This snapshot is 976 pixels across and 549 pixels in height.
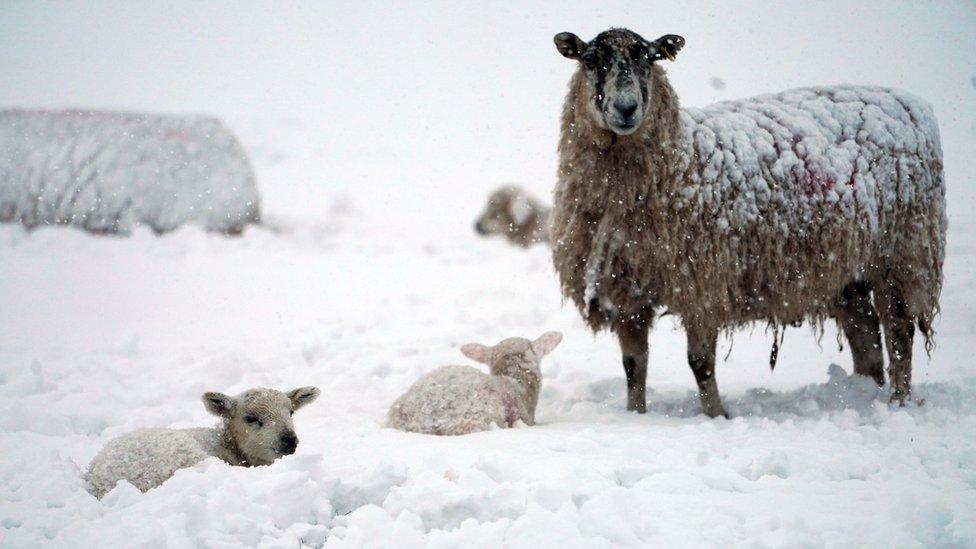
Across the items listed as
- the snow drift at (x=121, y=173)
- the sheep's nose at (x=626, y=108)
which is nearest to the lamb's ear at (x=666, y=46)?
the sheep's nose at (x=626, y=108)

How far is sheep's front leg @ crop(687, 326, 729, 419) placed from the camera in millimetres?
5352

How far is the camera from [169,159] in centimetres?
1115

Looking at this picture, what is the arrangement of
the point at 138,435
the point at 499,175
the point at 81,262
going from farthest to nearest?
the point at 499,175 < the point at 81,262 < the point at 138,435

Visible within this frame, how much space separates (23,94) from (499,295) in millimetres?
9647

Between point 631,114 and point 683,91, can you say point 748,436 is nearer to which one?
point 631,114

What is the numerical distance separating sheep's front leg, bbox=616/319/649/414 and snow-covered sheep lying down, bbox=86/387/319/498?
7.15 ft

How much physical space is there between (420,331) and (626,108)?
3543 mm

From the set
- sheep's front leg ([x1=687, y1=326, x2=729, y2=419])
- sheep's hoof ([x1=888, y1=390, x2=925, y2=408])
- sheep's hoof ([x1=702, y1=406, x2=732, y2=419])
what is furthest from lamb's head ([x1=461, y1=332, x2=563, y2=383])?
sheep's hoof ([x1=888, y1=390, x2=925, y2=408])

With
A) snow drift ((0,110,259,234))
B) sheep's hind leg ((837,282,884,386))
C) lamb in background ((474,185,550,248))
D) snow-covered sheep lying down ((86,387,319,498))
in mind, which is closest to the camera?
snow-covered sheep lying down ((86,387,319,498))

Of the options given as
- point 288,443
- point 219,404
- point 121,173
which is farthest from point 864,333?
point 121,173

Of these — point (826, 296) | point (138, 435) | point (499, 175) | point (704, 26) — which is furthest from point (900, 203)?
point (499, 175)

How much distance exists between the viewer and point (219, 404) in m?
4.14

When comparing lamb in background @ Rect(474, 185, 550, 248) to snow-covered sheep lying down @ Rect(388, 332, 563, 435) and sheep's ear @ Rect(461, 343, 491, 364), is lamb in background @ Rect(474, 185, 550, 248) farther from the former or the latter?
snow-covered sheep lying down @ Rect(388, 332, 563, 435)

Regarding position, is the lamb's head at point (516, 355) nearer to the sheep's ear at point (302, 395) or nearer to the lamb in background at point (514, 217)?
the sheep's ear at point (302, 395)
